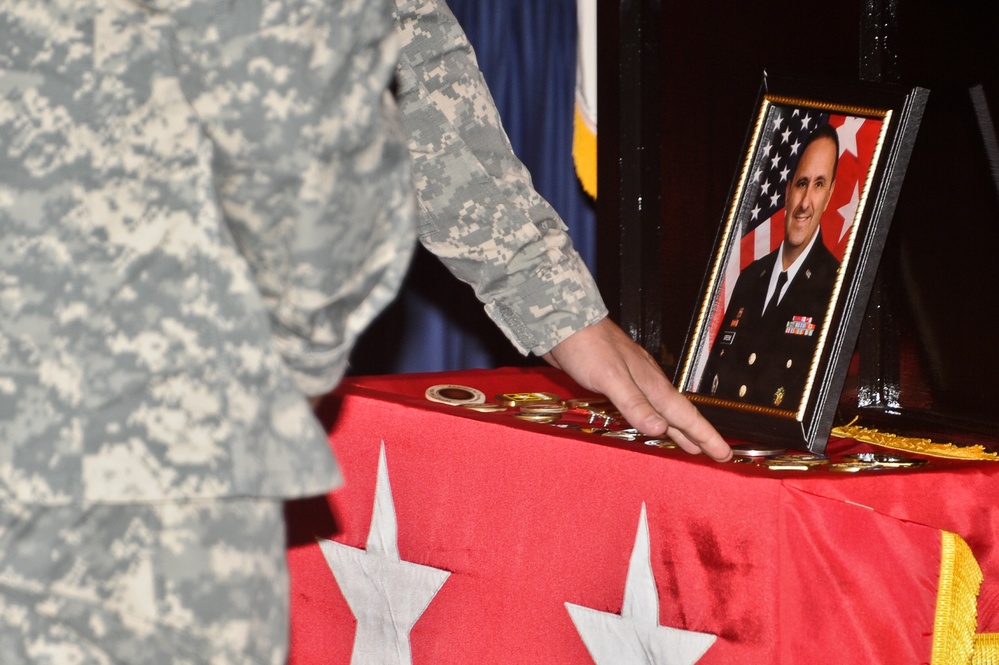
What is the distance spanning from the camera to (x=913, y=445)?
1.04 metres

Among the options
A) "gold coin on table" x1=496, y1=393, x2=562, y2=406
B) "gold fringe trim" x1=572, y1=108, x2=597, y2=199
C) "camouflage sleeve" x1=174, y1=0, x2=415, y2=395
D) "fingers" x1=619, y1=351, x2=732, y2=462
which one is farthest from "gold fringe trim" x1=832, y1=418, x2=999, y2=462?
"gold fringe trim" x1=572, y1=108, x2=597, y2=199

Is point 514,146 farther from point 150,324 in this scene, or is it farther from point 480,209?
point 150,324

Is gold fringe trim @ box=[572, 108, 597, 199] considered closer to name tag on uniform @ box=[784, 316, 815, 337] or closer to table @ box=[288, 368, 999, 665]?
table @ box=[288, 368, 999, 665]

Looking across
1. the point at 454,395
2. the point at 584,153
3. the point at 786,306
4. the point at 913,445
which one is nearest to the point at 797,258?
the point at 786,306

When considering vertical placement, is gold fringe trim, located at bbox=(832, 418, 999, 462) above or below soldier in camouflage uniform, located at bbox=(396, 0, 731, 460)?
below

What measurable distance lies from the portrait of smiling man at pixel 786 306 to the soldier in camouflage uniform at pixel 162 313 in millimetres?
576

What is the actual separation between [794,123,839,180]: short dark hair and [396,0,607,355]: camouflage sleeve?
275mm

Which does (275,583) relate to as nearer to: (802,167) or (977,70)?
(802,167)

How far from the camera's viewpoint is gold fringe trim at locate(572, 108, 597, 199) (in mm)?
2141

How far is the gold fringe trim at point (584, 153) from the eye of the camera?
214cm

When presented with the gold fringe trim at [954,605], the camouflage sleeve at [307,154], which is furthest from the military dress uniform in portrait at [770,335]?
the camouflage sleeve at [307,154]

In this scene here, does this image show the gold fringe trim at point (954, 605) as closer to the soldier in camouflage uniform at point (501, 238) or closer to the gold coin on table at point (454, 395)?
the soldier in camouflage uniform at point (501, 238)

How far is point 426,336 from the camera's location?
2.20 meters

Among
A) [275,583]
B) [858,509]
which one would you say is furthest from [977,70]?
[275,583]
